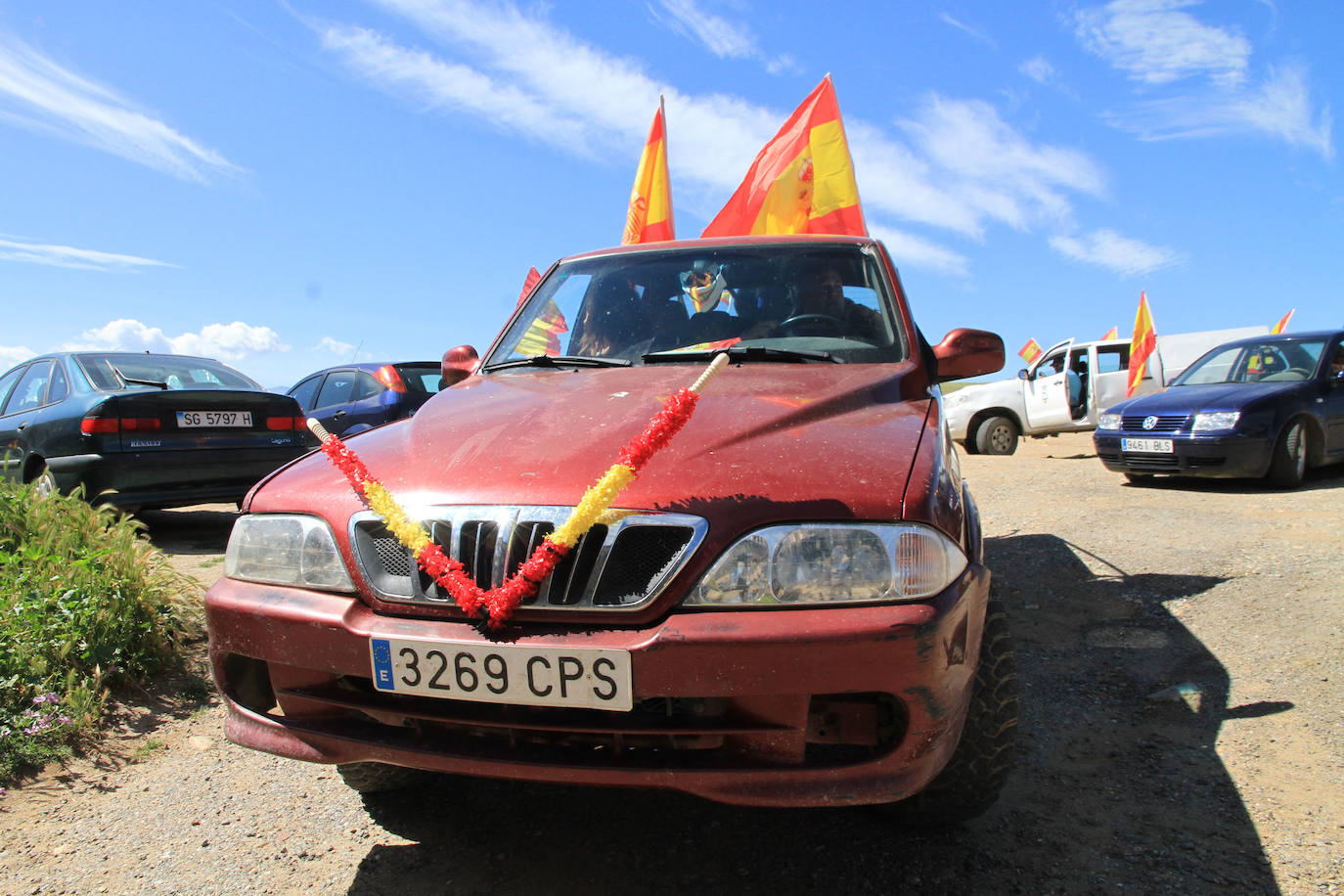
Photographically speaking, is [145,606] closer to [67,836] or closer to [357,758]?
[67,836]

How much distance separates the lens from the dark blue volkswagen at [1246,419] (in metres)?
7.80

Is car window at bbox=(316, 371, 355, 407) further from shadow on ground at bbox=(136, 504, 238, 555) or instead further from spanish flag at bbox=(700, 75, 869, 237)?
spanish flag at bbox=(700, 75, 869, 237)

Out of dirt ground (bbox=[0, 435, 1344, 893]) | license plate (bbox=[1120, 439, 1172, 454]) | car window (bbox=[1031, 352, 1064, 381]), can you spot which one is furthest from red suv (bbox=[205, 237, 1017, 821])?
car window (bbox=[1031, 352, 1064, 381])

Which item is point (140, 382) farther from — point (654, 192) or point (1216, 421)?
point (1216, 421)

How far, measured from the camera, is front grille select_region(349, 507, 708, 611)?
1.66 metres

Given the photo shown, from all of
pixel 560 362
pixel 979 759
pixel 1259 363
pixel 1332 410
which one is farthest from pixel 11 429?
pixel 1332 410

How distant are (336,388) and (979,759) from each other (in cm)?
903

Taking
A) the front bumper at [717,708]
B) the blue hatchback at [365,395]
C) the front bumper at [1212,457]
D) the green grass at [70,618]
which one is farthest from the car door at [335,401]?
the front bumper at [1212,457]

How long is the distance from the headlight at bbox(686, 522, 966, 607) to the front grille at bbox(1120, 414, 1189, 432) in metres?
7.71

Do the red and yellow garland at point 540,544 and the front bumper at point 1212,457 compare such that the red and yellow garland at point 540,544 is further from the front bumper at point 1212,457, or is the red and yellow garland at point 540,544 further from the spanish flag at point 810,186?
the front bumper at point 1212,457

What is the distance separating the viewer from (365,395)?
9383 millimetres

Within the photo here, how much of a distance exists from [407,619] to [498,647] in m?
0.25

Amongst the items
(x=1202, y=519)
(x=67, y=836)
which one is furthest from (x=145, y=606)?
(x=1202, y=519)

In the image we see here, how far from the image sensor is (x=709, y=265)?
326cm
